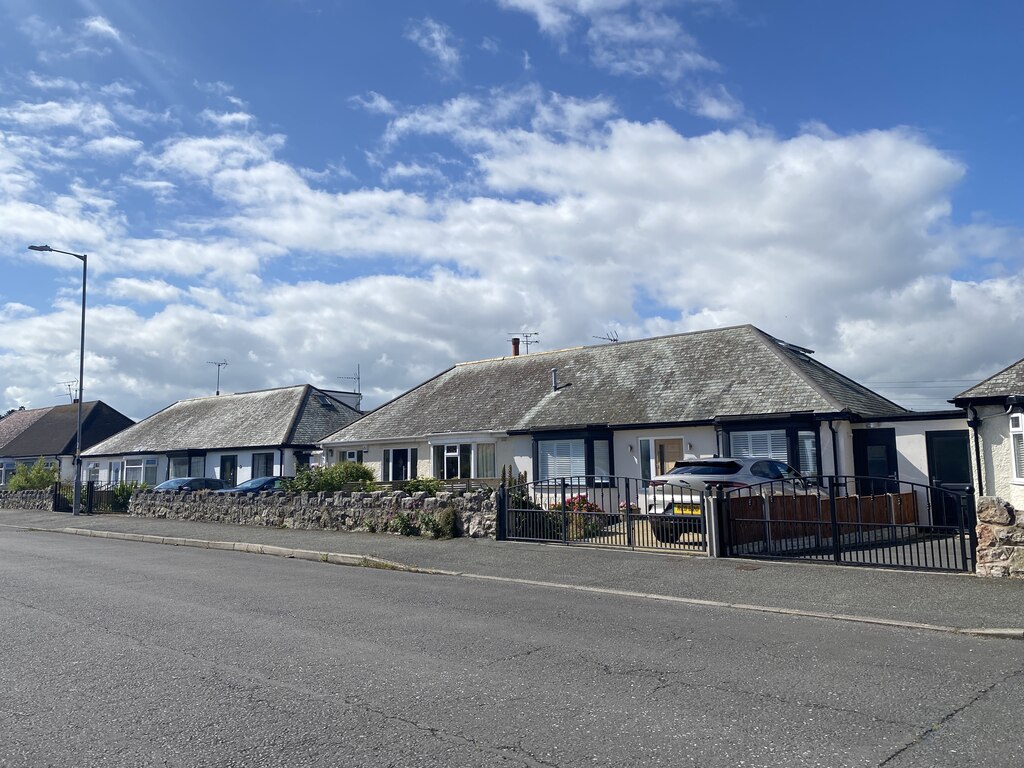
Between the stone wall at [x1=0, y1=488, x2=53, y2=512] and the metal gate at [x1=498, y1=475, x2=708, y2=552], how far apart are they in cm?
2483

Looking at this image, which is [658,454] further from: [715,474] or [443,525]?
[443,525]

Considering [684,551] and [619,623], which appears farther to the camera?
[684,551]

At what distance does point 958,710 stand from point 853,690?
29.4 inches

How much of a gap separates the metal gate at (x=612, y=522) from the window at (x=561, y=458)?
6.42 meters

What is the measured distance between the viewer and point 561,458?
26391mm

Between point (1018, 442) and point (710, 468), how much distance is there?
5.93 metres

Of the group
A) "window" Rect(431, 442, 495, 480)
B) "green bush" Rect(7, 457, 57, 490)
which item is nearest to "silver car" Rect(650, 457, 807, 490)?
"window" Rect(431, 442, 495, 480)

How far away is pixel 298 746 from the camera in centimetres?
511

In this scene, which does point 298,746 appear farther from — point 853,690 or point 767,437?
point 767,437

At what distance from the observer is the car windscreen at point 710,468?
56.9 feet

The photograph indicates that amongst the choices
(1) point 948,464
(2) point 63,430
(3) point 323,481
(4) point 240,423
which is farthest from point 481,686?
(2) point 63,430

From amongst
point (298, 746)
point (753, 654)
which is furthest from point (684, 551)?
point (298, 746)

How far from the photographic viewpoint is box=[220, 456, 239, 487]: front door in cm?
3947

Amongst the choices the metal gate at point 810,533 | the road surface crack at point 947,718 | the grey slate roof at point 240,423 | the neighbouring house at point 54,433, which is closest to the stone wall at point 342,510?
the metal gate at point 810,533
